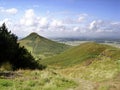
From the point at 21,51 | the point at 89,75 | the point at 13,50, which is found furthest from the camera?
the point at 21,51

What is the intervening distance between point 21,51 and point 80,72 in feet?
49.4

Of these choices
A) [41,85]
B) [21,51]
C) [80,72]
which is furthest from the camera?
[21,51]

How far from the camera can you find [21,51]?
4862 centimetres

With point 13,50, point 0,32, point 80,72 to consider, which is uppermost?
point 0,32

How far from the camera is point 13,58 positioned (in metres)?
45.2

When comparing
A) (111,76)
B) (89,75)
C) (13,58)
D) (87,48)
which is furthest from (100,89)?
(87,48)

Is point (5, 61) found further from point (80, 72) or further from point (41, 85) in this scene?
Answer: point (41, 85)

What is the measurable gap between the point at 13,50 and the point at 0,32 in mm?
4160

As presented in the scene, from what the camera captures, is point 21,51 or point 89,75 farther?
point 21,51

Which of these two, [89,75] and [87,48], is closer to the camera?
[89,75]

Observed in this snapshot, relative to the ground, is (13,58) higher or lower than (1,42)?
lower

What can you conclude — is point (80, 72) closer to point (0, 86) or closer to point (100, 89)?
point (100, 89)

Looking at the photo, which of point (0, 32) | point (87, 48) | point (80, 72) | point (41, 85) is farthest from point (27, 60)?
point (87, 48)

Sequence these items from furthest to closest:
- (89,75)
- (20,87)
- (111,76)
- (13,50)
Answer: (13,50) → (89,75) → (111,76) → (20,87)
